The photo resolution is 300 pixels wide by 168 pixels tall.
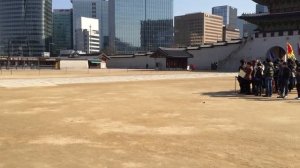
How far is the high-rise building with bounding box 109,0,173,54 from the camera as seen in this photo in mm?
140000

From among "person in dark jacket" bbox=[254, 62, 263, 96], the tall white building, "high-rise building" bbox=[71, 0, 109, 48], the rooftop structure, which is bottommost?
"person in dark jacket" bbox=[254, 62, 263, 96]

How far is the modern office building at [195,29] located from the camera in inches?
6201

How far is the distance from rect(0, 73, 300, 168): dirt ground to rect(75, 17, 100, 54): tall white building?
497ft

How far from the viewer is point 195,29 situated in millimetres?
159250

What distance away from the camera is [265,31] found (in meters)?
56.1

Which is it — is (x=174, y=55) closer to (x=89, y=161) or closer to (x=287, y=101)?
(x=287, y=101)

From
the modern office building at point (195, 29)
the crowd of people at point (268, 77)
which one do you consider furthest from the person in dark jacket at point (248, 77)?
the modern office building at point (195, 29)

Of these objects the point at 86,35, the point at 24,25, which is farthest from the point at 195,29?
the point at 24,25

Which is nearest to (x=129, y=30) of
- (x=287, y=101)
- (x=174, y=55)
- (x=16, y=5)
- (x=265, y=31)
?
(x=16, y=5)

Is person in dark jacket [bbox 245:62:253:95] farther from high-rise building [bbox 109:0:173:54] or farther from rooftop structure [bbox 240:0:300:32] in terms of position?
high-rise building [bbox 109:0:173:54]

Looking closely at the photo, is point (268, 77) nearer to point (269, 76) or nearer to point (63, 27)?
point (269, 76)

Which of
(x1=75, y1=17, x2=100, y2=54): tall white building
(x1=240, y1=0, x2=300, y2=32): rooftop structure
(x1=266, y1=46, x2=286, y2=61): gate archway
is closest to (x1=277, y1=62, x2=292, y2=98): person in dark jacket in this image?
(x1=240, y1=0, x2=300, y2=32): rooftop structure

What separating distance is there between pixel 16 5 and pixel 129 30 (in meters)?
40.5

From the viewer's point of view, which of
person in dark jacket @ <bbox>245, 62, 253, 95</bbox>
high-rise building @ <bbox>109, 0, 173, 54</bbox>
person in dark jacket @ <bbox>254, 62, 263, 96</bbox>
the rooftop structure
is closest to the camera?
person in dark jacket @ <bbox>254, 62, 263, 96</bbox>
